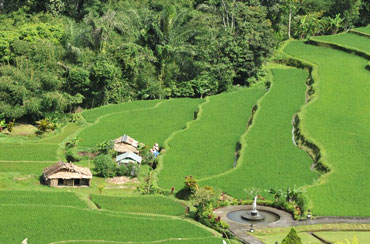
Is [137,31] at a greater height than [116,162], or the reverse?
[137,31]

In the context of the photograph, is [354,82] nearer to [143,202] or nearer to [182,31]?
[182,31]

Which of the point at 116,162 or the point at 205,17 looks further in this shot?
the point at 205,17

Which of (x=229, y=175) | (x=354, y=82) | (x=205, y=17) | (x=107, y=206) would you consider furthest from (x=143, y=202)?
(x=205, y=17)

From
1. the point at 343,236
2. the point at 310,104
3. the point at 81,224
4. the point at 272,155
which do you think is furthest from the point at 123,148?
the point at 343,236

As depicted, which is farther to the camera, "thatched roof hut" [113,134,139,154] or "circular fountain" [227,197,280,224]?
"thatched roof hut" [113,134,139,154]

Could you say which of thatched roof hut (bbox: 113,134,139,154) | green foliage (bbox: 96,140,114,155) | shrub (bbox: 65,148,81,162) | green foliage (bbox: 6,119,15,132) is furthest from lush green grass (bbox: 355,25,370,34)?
shrub (bbox: 65,148,81,162)

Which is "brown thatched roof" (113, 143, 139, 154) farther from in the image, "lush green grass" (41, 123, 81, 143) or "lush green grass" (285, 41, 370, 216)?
"lush green grass" (285, 41, 370, 216)
